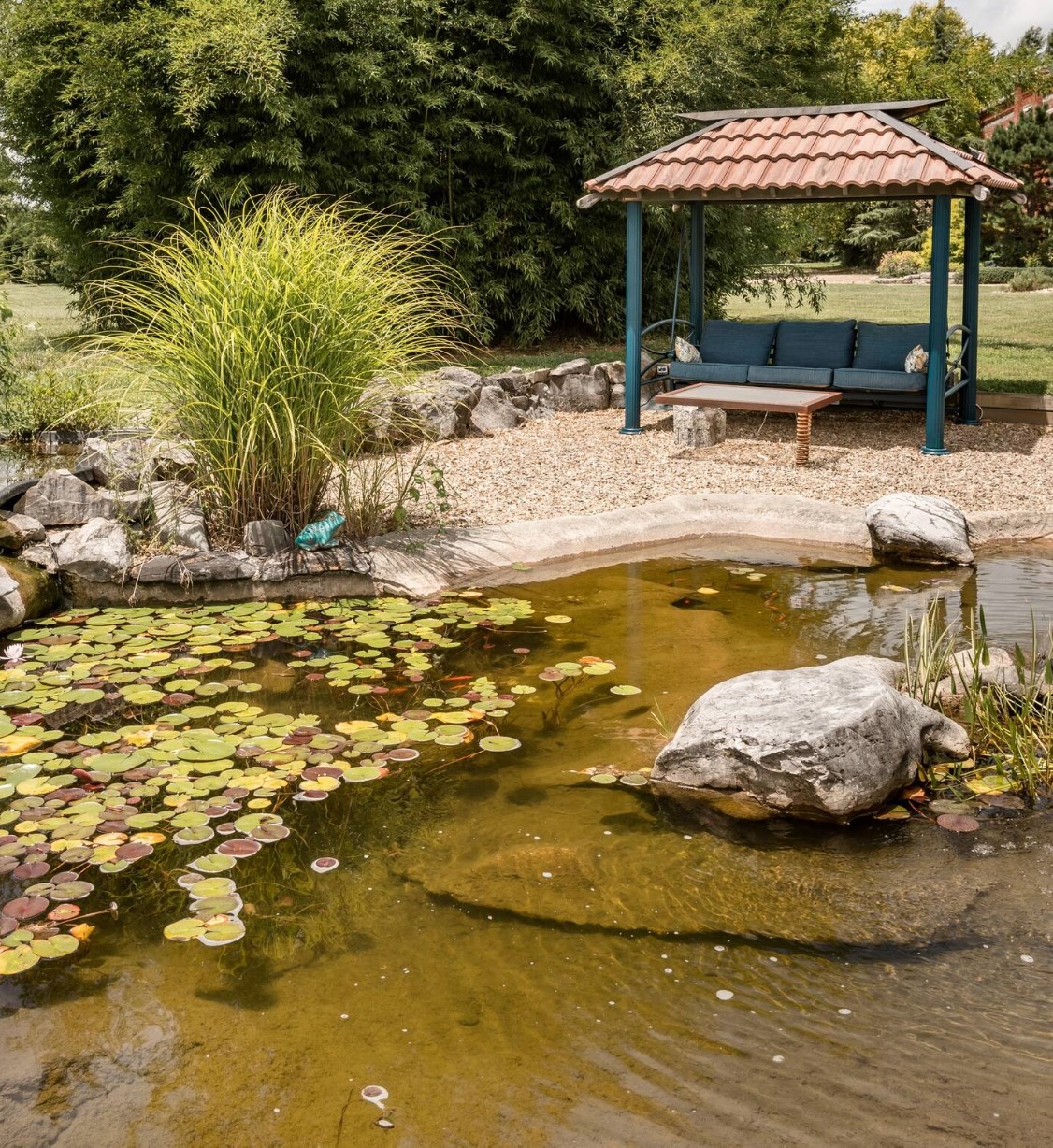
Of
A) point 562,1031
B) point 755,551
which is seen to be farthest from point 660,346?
point 562,1031

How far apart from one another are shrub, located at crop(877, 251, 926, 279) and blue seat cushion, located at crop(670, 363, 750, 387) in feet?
60.7

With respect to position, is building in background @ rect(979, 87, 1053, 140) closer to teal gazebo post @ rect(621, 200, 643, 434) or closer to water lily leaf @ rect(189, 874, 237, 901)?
teal gazebo post @ rect(621, 200, 643, 434)

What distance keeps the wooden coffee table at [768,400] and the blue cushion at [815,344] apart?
2.55ft

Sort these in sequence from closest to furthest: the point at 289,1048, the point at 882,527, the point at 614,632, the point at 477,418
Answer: the point at 289,1048 < the point at 614,632 < the point at 882,527 < the point at 477,418

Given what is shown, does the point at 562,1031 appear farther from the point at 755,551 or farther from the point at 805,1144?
the point at 755,551

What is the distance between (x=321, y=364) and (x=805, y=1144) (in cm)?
407

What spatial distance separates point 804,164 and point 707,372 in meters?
1.68

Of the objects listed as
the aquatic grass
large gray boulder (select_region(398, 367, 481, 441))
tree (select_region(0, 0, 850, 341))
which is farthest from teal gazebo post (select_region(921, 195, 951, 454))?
tree (select_region(0, 0, 850, 341))

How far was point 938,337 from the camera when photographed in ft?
26.7

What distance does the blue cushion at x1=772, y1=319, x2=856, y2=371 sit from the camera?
372 inches

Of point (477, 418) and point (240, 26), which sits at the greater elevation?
point (240, 26)

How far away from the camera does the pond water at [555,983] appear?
7.63 feet

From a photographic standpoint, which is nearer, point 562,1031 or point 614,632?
point 562,1031

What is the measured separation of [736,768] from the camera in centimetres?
365
